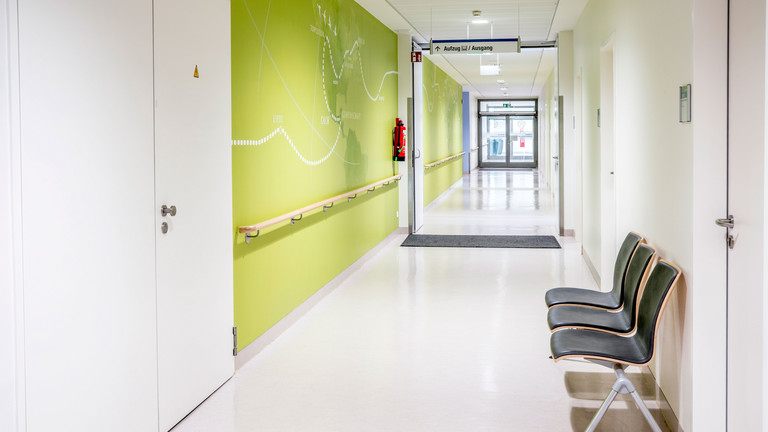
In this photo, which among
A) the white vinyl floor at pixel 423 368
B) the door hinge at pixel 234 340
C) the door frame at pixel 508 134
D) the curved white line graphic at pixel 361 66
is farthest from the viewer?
the door frame at pixel 508 134

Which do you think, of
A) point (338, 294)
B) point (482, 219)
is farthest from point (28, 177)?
point (482, 219)

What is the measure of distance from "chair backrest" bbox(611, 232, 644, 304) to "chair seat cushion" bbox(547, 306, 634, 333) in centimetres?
26

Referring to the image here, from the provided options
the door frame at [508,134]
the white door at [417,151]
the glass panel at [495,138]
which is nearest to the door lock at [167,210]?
the white door at [417,151]

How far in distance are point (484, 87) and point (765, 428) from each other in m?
24.5

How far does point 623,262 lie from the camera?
500 centimetres

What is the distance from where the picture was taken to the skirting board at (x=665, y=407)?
3.93 meters

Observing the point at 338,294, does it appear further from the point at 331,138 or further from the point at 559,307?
the point at 559,307

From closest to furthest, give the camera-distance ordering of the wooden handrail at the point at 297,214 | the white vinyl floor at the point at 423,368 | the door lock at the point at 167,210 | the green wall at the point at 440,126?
the door lock at the point at 167,210 → the white vinyl floor at the point at 423,368 → the wooden handrail at the point at 297,214 → the green wall at the point at 440,126

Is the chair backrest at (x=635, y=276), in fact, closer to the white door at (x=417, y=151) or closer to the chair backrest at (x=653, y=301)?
the chair backrest at (x=653, y=301)

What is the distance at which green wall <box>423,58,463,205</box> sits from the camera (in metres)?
16.3

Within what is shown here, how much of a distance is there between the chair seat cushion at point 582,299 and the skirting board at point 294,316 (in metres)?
2.05

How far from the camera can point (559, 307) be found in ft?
16.0

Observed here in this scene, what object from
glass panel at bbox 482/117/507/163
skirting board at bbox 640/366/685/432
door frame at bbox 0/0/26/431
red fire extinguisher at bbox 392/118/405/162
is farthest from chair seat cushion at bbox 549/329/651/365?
glass panel at bbox 482/117/507/163

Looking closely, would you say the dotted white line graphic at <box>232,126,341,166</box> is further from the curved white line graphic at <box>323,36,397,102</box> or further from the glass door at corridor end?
the glass door at corridor end
